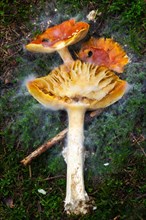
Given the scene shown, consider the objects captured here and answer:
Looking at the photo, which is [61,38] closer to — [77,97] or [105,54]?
[105,54]

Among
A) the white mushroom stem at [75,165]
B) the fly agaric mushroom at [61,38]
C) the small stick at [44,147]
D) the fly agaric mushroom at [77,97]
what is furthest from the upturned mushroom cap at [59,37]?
the small stick at [44,147]

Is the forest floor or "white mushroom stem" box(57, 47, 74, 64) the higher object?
"white mushroom stem" box(57, 47, 74, 64)

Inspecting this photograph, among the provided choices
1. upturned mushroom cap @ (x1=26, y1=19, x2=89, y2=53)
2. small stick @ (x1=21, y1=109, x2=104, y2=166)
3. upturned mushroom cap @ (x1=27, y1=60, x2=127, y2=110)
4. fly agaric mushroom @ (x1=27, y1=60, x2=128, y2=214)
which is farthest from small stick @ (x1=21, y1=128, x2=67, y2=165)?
upturned mushroom cap @ (x1=26, y1=19, x2=89, y2=53)

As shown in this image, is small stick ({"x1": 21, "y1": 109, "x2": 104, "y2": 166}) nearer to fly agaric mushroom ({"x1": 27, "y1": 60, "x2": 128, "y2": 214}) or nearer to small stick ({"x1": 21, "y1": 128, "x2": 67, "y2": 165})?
small stick ({"x1": 21, "y1": 128, "x2": 67, "y2": 165})

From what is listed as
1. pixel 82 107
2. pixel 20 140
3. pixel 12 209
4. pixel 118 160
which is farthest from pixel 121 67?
pixel 12 209

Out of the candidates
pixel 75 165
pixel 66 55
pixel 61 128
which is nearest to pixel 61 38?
pixel 66 55

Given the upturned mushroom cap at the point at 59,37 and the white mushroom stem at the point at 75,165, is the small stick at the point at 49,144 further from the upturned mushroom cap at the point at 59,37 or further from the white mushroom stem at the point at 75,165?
the upturned mushroom cap at the point at 59,37
